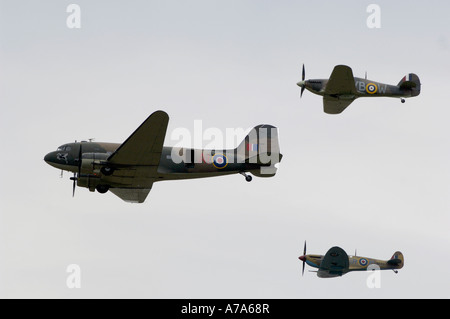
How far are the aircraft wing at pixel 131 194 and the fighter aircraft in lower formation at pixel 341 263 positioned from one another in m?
17.3

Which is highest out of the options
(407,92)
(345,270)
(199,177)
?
(407,92)

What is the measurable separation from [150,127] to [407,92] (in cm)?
1984

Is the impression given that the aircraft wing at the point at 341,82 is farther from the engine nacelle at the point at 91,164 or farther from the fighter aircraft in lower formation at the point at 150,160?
the engine nacelle at the point at 91,164

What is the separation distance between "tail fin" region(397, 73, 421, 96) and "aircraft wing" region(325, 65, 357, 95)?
10.9ft

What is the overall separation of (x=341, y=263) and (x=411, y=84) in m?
14.8

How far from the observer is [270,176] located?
1566 inches

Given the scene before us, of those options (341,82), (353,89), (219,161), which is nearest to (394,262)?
(353,89)

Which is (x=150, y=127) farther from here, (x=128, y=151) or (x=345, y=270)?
(x=345, y=270)

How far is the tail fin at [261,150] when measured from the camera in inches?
1548

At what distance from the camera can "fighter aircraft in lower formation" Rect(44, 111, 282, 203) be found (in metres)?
35.2

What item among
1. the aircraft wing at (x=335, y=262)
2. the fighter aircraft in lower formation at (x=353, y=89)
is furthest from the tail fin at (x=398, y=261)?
the fighter aircraft in lower formation at (x=353, y=89)

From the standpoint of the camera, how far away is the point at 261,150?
4006 centimetres

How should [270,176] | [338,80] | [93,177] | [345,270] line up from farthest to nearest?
[345,270]
[338,80]
[270,176]
[93,177]
